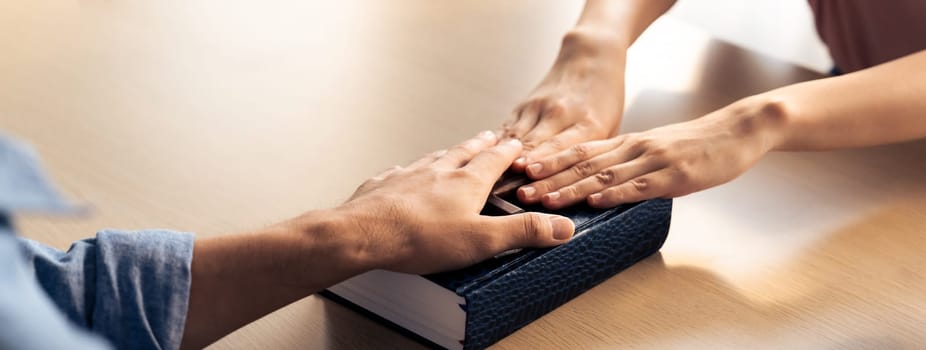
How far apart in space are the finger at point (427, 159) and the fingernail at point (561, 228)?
163 mm

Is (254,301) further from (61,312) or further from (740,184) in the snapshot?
(740,184)

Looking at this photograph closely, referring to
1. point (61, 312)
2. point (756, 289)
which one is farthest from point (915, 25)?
point (61, 312)

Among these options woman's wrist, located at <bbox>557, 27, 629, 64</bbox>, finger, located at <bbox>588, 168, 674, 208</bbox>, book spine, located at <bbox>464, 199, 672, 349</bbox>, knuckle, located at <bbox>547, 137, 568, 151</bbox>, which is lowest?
book spine, located at <bbox>464, 199, 672, 349</bbox>

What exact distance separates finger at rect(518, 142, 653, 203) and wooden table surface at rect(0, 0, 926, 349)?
74 millimetres

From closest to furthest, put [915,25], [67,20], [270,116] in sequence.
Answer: [270,116] → [915,25] → [67,20]

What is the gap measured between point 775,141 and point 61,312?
688 mm

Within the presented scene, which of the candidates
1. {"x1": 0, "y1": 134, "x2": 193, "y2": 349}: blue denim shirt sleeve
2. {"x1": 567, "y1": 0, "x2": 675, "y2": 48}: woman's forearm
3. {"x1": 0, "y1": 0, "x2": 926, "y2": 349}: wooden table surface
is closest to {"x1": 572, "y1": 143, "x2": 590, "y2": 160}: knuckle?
{"x1": 0, "y1": 0, "x2": 926, "y2": 349}: wooden table surface

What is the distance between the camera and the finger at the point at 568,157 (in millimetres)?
1067

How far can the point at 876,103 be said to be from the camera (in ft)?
3.80

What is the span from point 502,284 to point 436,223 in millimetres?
77

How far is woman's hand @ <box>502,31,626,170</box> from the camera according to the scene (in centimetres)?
117

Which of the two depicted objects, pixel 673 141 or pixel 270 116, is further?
pixel 270 116

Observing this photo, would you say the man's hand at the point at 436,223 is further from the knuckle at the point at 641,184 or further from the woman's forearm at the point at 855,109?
the woman's forearm at the point at 855,109

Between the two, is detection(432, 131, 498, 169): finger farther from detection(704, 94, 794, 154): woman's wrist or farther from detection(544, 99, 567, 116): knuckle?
detection(704, 94, 794, 154): woman's wrist
